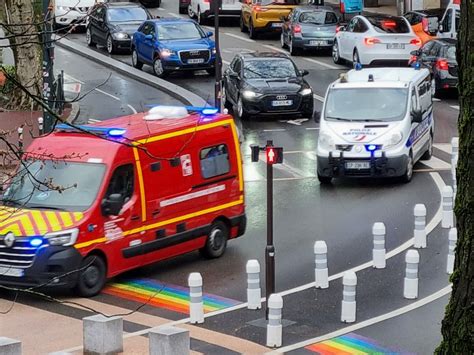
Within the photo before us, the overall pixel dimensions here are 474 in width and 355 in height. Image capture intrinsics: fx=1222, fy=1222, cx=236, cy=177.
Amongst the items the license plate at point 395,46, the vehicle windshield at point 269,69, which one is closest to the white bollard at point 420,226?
the vehicle windshield at point 269,69

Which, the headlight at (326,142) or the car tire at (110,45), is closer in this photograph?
the headlight at (326,142)

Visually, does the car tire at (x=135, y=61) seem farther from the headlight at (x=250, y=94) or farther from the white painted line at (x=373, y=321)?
the white painted line at (x=373, y=321)

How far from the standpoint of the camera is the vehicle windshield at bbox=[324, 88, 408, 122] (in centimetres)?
2236

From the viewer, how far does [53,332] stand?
1459 centimetres

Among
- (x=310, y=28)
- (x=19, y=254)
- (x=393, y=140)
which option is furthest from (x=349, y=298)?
(x=310, y=28)

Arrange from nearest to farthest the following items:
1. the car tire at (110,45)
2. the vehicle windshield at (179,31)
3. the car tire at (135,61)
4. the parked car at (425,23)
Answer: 1. the vehicle windshield at (179,31)
2. the car tire at (135,61)
3. the parked car at (425,23)
4. the car tire at (110,45)

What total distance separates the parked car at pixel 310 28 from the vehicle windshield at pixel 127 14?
16.3 feet

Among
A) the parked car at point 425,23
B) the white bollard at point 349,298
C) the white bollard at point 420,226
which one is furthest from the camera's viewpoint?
the parked car at point 425,23

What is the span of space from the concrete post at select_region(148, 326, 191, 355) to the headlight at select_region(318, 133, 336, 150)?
969 cm

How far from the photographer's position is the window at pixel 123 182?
16438mm

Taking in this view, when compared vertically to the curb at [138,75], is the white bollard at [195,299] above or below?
above

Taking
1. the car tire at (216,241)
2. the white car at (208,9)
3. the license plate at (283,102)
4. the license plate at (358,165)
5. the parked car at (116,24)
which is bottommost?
the white car at (208,9)

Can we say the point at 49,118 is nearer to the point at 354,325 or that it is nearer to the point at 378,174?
the point at 378,174

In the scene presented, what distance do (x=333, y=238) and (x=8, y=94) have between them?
1457cm
